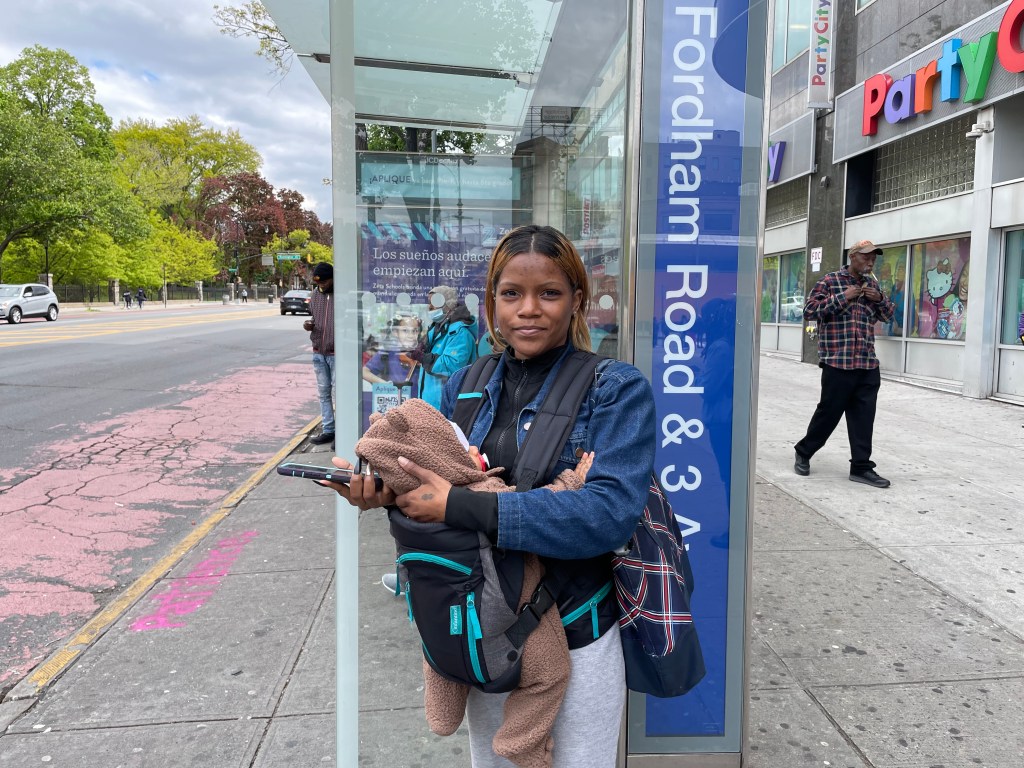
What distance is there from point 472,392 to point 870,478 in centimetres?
559

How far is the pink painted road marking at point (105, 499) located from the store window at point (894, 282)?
10419mm

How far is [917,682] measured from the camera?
311cm

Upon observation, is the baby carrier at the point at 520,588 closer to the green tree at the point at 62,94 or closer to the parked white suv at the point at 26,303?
the parked white suv at the point at 26,303

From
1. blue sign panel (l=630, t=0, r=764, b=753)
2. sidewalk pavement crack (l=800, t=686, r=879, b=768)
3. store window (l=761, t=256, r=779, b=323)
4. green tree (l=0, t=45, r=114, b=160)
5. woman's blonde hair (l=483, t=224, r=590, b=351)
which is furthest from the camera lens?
green tree (l=0, t=45, r=114, b=160)

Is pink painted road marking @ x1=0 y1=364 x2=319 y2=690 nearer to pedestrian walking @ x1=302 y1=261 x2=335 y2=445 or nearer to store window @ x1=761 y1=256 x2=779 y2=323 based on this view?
pedestrian walking @ x1=302 y1=261 x2=335 y2=445

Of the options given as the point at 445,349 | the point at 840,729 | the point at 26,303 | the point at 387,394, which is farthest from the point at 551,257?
the point at 26,303

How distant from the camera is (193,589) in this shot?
166 inches

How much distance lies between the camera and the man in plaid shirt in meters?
5.91

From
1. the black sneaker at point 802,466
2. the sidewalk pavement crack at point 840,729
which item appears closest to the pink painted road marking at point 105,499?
the sidewalk pavement crack at point 840,729

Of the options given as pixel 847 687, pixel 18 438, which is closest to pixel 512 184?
pixel 847 687

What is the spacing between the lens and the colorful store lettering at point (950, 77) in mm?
9469

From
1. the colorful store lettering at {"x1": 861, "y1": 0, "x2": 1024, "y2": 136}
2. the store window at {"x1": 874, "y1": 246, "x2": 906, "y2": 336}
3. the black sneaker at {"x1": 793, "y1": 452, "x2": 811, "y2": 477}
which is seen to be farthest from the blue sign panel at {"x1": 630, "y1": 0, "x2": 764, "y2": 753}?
the store window at {"x1": 874, "y1": 246, "x2": 906, "y2": 336}

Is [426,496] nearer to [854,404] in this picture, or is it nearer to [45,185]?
[854,404]

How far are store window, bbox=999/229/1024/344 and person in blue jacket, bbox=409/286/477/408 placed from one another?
31.0 ft
